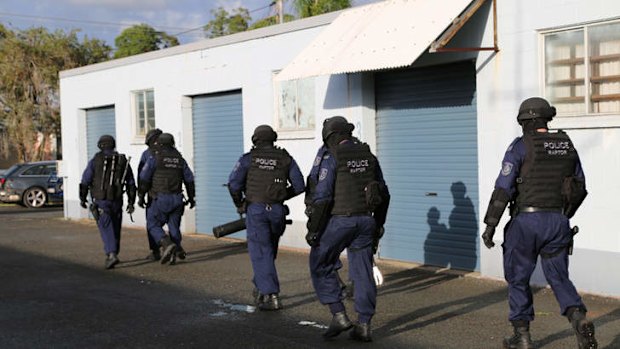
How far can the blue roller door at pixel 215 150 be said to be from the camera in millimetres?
15578

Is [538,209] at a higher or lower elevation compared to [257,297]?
higher

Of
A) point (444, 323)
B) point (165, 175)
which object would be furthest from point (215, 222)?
point (444, 323)

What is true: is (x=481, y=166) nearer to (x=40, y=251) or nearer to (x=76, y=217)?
(x=40, y=251)

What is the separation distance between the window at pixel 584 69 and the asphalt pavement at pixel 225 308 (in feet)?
7.01

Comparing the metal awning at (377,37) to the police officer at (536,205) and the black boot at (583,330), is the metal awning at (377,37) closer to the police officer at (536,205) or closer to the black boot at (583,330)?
the police officer at (536,205)

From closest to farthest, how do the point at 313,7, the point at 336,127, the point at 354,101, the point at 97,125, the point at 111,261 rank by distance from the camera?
the point at 336,127, the point at 111,261, the point at 354,101, the point at 97,125, the point at 313,7

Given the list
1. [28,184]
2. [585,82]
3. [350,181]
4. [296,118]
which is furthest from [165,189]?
[28,184]

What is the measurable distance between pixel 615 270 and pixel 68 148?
1532 cm

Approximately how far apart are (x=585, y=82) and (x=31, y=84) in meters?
33.5

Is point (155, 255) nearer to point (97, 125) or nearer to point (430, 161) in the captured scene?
point (430, 161)

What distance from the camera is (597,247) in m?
9.19

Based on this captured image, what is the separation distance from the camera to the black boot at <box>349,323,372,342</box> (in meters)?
7.09

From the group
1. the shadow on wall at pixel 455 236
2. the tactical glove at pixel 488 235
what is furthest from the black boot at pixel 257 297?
the shadow on wall at pixel 455 236

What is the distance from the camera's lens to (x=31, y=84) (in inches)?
1527
